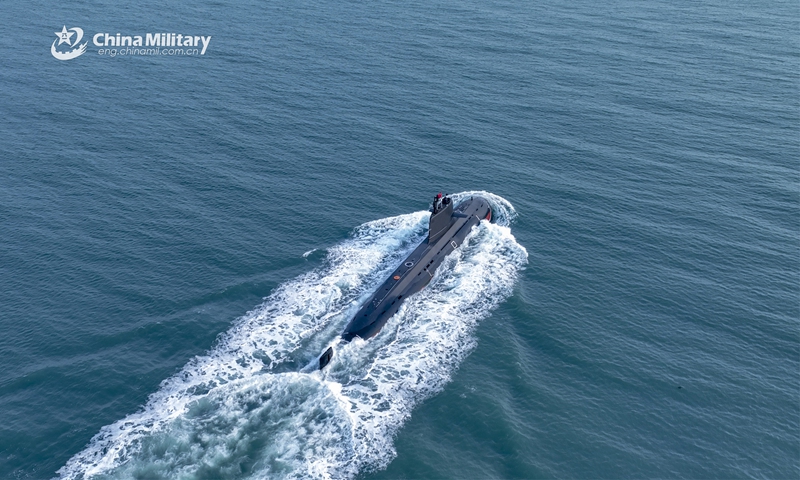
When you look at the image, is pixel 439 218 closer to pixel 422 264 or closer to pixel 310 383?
pixel 422 264

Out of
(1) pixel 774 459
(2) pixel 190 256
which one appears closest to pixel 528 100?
(2) pixel 190 256

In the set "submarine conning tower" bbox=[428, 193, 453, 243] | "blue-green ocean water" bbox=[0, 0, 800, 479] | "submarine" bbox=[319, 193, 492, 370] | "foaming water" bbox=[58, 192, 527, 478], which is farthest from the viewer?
"submarine conning tower" bbox=[428, 193, 453, 243]

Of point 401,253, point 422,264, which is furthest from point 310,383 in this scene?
point 401,253

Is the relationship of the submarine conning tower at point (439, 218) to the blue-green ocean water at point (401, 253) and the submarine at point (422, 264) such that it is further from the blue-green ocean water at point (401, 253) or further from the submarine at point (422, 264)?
the blue-green ocean water at point (401, 253)

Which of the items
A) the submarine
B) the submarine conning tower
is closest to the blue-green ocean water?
the submarine

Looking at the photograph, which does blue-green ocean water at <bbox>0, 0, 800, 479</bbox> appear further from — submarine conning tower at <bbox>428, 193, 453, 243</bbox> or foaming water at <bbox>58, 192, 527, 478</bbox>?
submarine conning tower at <bbox>428, 193, 453, 243</bbox>

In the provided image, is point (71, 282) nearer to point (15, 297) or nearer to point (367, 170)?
point (15, 297)
